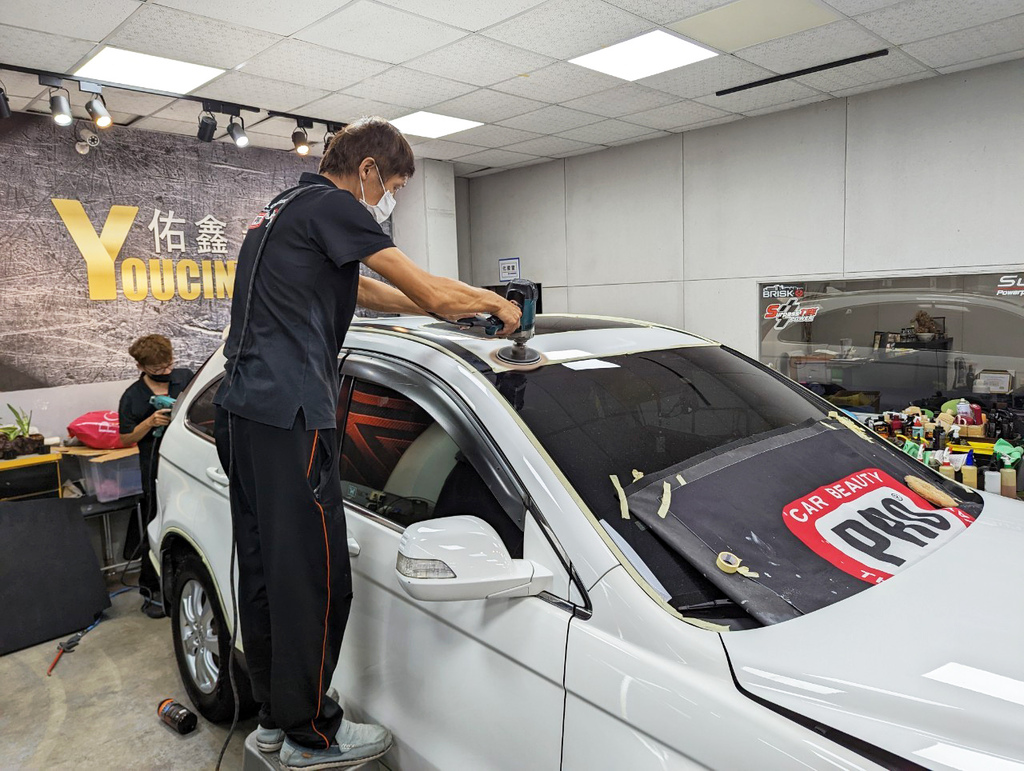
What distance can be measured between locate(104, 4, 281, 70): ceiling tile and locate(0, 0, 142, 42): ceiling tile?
0.18 ft

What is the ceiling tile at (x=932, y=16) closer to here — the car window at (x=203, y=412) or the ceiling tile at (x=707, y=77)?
the ceiling tile at (x=707, y=77)

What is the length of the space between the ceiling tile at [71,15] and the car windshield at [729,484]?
9.27 ft

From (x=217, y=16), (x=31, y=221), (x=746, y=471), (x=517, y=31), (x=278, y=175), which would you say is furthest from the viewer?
(x=278, y=175)

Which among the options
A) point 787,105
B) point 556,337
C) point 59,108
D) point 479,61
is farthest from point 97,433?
point 787,105

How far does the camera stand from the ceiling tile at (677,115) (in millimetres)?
4901

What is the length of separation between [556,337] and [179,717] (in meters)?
1.89

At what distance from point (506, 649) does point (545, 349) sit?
71 centimetres

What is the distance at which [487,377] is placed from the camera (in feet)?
4.94

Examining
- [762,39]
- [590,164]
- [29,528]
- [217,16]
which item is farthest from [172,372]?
[590,164]

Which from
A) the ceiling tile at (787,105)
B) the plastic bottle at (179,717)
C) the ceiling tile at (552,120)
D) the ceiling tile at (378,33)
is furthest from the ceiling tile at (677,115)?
the plastic bottle at (179,717)

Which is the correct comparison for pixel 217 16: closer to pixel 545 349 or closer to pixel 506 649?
pixel 545 349

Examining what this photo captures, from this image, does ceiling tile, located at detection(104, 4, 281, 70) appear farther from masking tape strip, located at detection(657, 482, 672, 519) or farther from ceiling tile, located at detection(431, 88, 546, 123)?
masking tape strip, located at detection(657, 482, 672, 519)

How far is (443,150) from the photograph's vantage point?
20.2 ft

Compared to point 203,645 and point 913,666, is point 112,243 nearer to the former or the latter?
point 203,645
